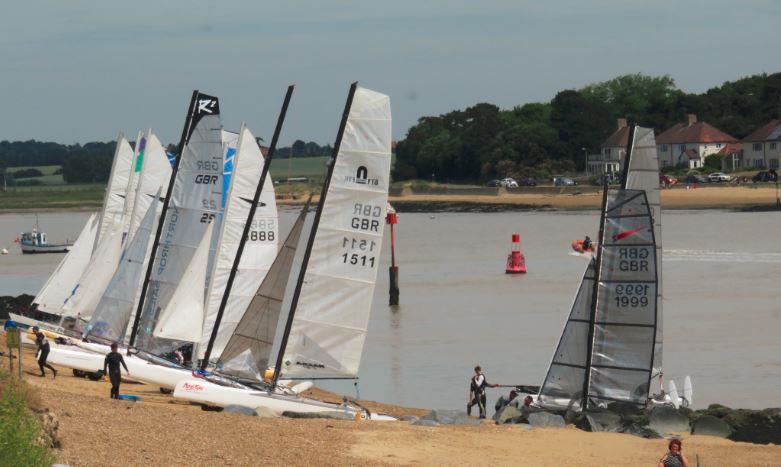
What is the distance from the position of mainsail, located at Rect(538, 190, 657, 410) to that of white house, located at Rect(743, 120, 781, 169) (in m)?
97.0

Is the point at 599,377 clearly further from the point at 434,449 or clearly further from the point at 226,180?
the point at 226,180

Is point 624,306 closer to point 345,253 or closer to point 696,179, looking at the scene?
point 345,253

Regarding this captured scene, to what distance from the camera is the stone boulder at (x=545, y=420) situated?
22.0 meters

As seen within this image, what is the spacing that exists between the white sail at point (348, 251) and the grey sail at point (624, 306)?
4066mm

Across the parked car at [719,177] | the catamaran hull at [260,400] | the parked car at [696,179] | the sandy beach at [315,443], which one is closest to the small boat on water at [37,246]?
A: the parked car at [719,177]

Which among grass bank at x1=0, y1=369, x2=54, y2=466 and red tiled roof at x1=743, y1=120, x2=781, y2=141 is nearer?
grass bank at x1=0, y1=369, x2=54, y2=466

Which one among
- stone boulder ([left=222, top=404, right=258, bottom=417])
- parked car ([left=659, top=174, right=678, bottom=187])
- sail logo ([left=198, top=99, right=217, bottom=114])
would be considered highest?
sail logo ([left=198, top=99, right=217, bottom=114])

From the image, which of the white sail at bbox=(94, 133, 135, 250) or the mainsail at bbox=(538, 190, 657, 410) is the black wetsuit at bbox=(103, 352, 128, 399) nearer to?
the mainsail at bbox=(538, 190, 657, 410)

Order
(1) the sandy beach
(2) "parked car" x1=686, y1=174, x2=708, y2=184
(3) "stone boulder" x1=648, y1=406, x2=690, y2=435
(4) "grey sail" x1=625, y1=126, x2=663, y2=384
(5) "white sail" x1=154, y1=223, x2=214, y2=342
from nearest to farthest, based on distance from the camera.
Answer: (1) the sandy beach → (3) "stone boulder" x1=648, y1=406, x2=690, y2=435 → (4) "grey sail" x1=625, y1=126, x2=663, y2=384 → (5) "white sail" x1=154, y1=223, x2=214, y2=342 → (2) "parked car" x1=686, y1=174, x2=708, y2=184

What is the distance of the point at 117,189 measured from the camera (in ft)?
117

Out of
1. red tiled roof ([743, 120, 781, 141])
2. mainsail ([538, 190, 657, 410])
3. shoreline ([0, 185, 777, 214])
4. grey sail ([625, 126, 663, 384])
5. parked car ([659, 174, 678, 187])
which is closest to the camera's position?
mainsail ([538, 190, 657, 410])

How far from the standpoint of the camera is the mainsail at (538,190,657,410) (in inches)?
867

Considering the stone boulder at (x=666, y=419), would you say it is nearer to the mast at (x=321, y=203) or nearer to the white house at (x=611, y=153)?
the mast at (x=321, y=203)

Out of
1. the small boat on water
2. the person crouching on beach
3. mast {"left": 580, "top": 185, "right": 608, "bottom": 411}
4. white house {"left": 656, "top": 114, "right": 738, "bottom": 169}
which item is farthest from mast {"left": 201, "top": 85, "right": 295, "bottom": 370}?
white house {"left": 656, "top": 114, "right": 738, "bottom": 169}
